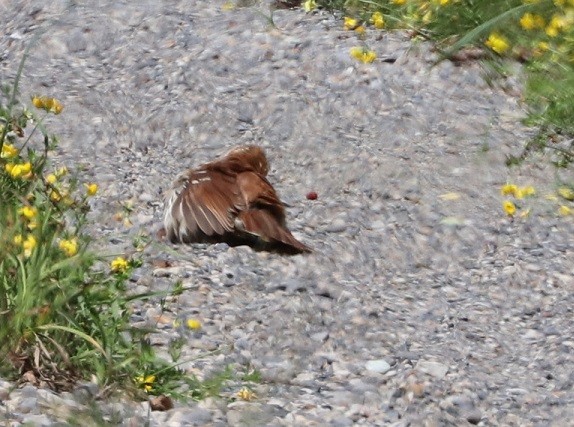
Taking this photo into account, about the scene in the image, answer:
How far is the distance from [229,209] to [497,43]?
1953 mm

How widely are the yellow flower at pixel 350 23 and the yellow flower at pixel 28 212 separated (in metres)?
3.04

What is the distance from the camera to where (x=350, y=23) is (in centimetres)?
736

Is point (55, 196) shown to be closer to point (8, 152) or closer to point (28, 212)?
point (8, 152)

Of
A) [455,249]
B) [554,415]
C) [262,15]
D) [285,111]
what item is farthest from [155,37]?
[554,415]

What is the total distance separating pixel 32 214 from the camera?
473cm

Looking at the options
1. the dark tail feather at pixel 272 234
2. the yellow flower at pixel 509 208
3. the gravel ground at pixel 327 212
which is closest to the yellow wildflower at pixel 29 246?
the gravel ground at pixel 327 212

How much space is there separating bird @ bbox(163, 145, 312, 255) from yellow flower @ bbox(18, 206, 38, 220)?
100 centimetres

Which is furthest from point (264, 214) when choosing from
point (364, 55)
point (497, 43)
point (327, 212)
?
point (497, 43)

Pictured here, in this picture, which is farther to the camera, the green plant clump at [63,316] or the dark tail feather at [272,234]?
the dark tail feather at [272,234]

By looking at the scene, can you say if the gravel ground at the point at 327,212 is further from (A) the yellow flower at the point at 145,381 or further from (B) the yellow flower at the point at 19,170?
(B) the yellow flower at the point at 19,170

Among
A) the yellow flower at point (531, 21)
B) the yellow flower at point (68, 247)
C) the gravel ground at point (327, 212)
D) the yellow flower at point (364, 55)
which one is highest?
the yellow flower at point (531, 21)

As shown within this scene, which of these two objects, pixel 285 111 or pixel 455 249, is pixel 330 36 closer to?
pixel 285 111

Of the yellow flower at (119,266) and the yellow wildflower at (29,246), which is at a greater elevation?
the yellow wildflower at (29,246)

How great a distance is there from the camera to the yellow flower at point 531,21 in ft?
22.6
